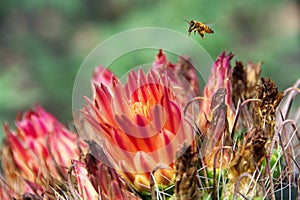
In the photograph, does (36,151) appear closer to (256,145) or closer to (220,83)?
(220,83)

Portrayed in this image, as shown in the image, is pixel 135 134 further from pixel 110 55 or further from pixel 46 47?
pixel 46 47

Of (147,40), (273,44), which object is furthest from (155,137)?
(273,44)

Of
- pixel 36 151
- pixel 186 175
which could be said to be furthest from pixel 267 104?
pixel 36 151

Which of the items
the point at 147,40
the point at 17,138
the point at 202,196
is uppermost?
the point at 147,40

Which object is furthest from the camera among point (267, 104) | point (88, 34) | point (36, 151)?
point (88, 34)

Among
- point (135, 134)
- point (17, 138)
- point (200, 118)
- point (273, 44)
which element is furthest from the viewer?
point (273, 44)

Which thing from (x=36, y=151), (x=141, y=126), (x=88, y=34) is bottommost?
(x=141, y=126)

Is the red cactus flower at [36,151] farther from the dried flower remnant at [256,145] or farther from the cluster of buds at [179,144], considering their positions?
the dried flower remnant at [256,145]
